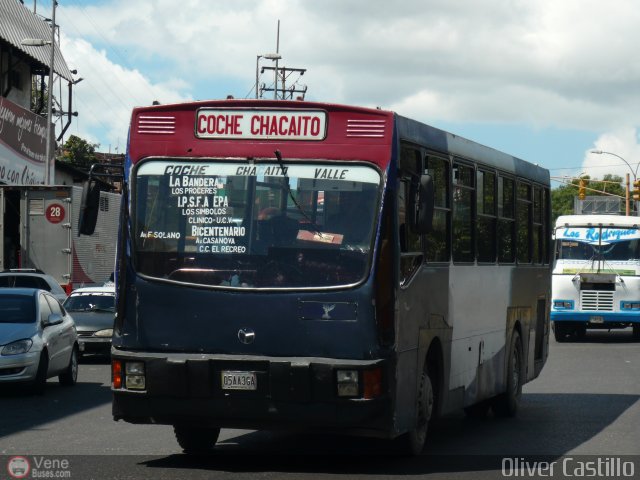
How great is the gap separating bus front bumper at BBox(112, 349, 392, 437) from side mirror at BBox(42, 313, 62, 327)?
8824mm

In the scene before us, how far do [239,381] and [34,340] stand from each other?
28.9 feet

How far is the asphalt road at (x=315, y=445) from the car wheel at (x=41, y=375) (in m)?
0.19

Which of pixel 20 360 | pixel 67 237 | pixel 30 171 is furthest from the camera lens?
pixel 30 171

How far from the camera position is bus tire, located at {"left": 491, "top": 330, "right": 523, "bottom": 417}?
15.5 meters

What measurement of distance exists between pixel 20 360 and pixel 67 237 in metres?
12.5

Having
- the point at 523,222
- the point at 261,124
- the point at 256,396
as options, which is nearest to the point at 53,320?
the point at 523,222

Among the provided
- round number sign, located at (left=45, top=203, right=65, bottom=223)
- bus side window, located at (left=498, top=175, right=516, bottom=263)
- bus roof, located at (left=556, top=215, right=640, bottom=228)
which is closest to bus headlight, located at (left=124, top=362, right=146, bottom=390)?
bus side window, located at (left=498, top=175, right=516, bottom=263)

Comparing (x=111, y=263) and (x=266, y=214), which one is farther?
(x=111, y=263)

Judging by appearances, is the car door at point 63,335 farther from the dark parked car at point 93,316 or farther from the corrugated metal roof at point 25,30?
the corrugated metal roof at point 25,30

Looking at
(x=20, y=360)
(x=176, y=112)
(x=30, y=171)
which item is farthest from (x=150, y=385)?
(x=30, y=171)

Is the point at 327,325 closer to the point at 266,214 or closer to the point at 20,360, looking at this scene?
the point at 266,214

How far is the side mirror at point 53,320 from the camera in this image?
19.1 m

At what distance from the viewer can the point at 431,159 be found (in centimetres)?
1177

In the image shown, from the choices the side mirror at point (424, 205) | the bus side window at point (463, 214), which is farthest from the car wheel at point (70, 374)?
the side mirror at point (424, 205)
